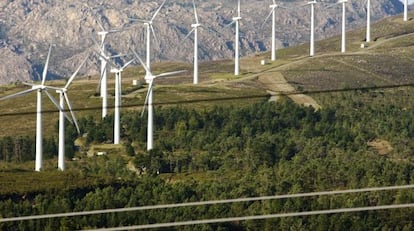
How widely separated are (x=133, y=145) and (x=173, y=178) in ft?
94.3

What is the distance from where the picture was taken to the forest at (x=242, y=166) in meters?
106

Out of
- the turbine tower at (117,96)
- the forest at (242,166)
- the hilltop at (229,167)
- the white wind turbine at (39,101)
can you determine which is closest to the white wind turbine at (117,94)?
the turbine tower at (117,96)

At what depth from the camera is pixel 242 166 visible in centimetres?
14438

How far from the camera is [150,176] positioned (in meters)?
135

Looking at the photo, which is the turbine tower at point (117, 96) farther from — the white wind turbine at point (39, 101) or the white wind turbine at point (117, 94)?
the white wind turbine at point (39, 101)

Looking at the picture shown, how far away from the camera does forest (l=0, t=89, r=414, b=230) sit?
106m

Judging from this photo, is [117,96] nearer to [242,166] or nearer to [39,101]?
[242,166]

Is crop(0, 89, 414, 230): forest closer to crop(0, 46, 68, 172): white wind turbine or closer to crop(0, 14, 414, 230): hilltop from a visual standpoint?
crop(0, 14, 414, 230): hilltop

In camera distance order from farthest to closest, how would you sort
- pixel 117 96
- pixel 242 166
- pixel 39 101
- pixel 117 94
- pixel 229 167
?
pixel 117 96 < pixel 117 94 < pixel 242 166 < pixel 229 167 < pixel 39 101

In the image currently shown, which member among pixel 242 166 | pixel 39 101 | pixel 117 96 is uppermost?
pixel 117 96

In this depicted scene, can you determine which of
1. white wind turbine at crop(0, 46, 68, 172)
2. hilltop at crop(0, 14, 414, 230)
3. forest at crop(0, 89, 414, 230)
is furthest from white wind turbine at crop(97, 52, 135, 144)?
white wind turbine at crop(0, 46, 68, 172)

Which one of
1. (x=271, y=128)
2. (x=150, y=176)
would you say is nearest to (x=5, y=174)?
(x=150, y=176)

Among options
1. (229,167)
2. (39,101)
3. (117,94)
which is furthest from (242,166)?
(39,101)

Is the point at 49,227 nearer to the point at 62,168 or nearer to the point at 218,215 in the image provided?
the point at 218,215
